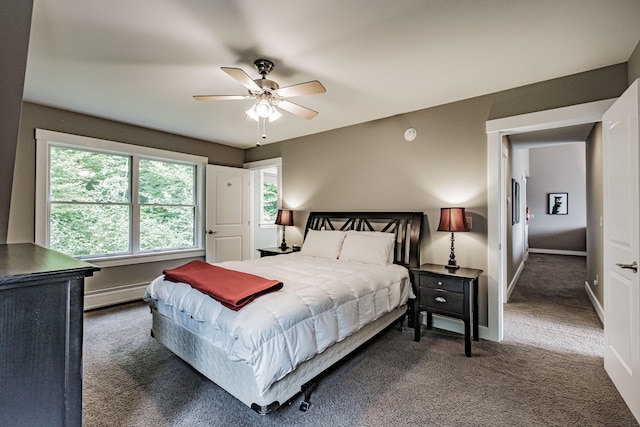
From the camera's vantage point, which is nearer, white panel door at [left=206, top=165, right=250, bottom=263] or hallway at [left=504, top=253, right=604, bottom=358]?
hallway at [left=504, top=253, right=604, bottom=358]

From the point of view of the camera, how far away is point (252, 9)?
188 centimetres

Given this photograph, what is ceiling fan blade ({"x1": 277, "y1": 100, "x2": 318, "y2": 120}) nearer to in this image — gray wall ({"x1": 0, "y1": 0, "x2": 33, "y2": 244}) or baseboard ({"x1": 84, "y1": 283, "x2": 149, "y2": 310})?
gray wall ({"x1": 0, "y1": 0, "x2": 33, "y2": 244})

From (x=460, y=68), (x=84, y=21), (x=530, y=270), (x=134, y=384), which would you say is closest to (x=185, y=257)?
(x=134, y=384)

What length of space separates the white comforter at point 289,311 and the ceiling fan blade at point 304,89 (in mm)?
1538

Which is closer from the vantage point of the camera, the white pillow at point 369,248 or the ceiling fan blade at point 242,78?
the ceiling fan blade at point 242,78

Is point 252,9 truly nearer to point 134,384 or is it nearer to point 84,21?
point 84,21

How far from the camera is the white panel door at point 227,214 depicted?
5121mm

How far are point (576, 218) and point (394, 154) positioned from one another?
26.8ft

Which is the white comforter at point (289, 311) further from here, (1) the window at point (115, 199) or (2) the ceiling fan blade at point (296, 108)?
(1) the window at point (115, 199)

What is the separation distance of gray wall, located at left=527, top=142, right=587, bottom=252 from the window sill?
381 inches

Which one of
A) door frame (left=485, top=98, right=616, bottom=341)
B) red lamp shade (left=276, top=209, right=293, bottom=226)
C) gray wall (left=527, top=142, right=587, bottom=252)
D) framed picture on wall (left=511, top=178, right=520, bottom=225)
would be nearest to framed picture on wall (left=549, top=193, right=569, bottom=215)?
gray wall (left=527, top=142, right=587, bottom=252)

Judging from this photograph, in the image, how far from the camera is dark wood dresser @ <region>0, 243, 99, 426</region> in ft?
3.26

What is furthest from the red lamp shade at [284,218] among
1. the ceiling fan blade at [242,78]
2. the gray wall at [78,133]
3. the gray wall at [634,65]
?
the gray wall at [634,65]

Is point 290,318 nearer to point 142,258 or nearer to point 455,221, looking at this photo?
point 455,221
